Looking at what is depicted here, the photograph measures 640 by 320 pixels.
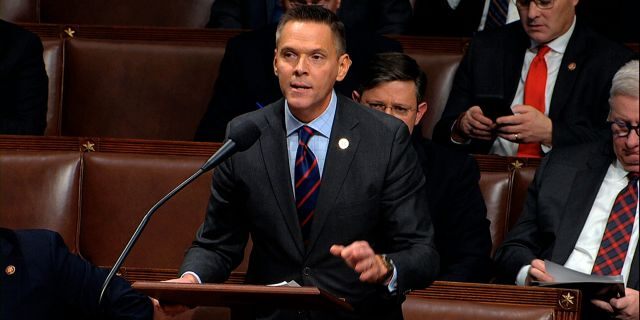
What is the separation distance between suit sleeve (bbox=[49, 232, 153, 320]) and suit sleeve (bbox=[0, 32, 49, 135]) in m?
0.85

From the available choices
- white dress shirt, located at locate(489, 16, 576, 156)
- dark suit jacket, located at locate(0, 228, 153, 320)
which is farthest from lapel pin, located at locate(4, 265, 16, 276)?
white dress shirt, located at locate(489, 16, 576, 156)

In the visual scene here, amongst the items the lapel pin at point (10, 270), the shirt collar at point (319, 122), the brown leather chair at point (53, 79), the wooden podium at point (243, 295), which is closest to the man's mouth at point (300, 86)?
the shirt collar at point (319, 122)

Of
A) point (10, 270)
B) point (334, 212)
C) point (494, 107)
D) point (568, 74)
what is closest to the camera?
point (334, 212)

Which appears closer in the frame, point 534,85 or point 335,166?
point 335,166

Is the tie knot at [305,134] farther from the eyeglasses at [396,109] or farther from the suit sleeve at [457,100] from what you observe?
the suit sleeve at [457,100]

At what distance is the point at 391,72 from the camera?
231 cm

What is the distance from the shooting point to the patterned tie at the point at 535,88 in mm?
2502

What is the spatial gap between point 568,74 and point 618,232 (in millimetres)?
549

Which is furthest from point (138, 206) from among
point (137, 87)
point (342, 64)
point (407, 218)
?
point (407, 218)

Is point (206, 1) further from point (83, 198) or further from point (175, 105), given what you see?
point (83, 198)

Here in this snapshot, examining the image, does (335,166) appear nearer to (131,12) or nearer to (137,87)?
(137,87)

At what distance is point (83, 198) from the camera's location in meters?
2.30

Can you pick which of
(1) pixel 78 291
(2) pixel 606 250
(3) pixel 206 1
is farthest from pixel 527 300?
(3) pixel 206 1

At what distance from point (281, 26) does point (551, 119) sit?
2.80ft
